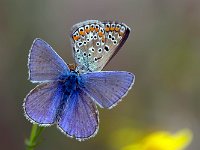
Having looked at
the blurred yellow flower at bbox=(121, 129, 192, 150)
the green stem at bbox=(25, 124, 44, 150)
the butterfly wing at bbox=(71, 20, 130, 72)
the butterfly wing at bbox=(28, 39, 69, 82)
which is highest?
the butterfly wing at bbox=(71, 20, 130, 72)

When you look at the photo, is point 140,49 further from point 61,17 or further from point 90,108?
point 90,108

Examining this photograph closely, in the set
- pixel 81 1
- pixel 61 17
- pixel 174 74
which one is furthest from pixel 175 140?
pixel 81 1

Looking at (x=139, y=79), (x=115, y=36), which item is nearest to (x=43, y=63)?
(x=115, y=36)

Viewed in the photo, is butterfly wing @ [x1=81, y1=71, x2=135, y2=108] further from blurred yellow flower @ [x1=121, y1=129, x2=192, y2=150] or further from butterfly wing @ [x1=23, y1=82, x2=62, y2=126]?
blurred yellow flower @ [x1=121, y1=129, x2=192, y2=150]

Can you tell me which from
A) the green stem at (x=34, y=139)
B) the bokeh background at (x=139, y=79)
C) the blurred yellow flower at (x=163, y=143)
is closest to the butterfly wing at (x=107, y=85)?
the green stem at (x=34, y=139)

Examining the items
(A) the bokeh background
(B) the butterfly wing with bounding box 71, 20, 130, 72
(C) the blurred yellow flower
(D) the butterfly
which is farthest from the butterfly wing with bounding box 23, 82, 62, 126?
(A) the bokeh background

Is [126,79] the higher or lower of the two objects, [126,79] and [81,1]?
the lower
